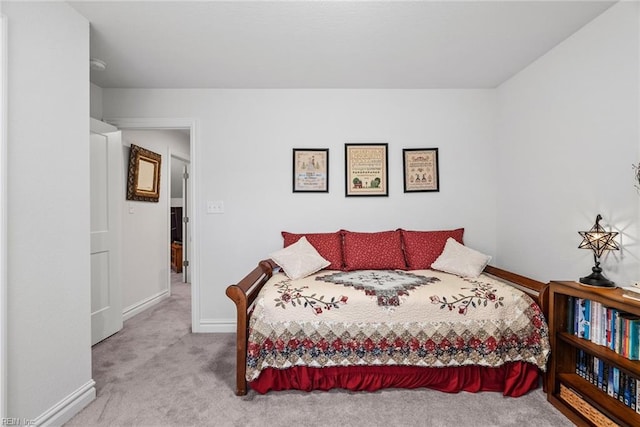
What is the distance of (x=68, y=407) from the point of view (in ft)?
5.92

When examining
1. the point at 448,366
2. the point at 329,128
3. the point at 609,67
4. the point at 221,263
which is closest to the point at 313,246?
the point at 221,263

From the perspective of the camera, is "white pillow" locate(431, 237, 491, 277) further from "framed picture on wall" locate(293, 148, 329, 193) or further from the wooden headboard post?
the wooden headboard post

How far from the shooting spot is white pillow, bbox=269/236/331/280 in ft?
8.47

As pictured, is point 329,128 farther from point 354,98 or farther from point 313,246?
point 313,246

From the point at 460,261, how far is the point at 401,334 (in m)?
0.96

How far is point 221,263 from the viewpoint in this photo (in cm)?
320

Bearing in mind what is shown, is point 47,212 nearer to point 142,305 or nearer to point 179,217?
point 142,305

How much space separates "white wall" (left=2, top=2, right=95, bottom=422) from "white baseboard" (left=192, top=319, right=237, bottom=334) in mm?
1183

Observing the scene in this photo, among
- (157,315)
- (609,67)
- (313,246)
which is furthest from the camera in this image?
(157,315)

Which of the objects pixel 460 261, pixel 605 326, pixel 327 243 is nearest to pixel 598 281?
pixel 605 326

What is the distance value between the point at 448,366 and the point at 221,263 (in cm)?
221

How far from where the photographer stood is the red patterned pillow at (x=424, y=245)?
2.87 m

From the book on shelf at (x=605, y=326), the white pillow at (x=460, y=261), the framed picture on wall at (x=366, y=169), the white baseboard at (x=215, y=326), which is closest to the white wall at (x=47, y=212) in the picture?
the white baseboard at (x=215, y=326)

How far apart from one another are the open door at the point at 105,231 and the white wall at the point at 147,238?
1.39 feet
